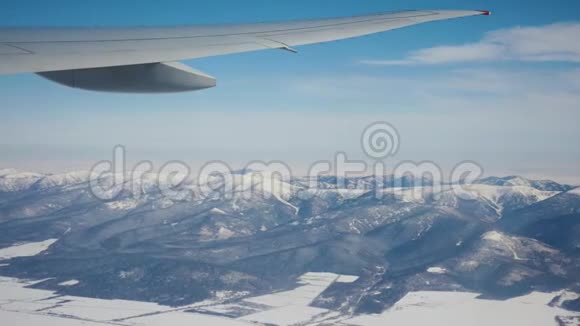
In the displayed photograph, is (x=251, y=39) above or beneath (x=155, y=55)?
above

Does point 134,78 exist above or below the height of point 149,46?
below

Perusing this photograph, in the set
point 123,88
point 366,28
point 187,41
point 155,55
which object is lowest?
point 123,88

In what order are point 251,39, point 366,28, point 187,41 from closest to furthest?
1. point 187,41
2. point 251,39
3. point 366,28

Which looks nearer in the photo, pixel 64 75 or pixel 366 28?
pixel 64 75

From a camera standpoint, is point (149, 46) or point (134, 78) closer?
point (134, 78)

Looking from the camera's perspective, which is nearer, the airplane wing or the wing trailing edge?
the airplane wing

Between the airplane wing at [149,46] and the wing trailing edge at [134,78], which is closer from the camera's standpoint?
the airplane wing at [149,46]

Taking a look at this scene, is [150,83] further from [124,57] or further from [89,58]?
[89,58]

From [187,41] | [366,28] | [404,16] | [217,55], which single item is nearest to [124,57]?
[217,55]
